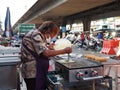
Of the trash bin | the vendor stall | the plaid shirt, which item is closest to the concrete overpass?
the trash bin

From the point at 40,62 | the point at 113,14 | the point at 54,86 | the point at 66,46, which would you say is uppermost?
the point at 113,14

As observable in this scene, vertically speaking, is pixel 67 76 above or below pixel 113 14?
below

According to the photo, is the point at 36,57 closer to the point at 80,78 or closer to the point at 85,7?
the point at 80,78

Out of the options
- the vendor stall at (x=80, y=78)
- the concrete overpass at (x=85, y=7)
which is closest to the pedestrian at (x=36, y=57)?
the vendor stall at (x=80, y=78)

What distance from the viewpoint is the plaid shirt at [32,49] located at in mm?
2449

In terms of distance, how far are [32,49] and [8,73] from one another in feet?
1.73

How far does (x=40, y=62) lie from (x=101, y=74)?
2.39 feet

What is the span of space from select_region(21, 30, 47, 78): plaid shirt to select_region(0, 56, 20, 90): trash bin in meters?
0.21

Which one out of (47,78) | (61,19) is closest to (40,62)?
(47,78)

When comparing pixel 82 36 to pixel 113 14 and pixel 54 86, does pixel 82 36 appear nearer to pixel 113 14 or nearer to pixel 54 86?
pixel 54 86

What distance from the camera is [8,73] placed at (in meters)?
2.78

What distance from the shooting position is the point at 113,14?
12.7 metres

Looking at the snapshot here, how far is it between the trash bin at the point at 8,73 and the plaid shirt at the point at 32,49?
207 millimetres

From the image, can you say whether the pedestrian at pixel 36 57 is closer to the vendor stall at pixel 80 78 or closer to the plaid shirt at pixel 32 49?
the plaid shirt at pixel 32 49
